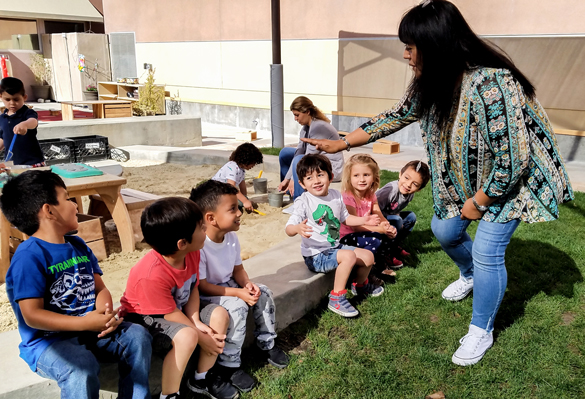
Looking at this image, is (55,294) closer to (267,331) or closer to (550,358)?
(267,331)

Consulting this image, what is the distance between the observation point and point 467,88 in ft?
7.95

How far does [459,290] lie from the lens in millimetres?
3420

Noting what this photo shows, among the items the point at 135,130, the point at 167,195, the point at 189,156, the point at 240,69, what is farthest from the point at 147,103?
the point at 167,195

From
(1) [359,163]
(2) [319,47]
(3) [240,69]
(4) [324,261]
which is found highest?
(2) [319,47]

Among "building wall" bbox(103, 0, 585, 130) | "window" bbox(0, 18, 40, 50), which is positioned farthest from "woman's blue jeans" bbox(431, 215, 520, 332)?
"window" bbox(0, 18, 40, 50)

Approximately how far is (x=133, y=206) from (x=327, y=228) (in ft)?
7.37

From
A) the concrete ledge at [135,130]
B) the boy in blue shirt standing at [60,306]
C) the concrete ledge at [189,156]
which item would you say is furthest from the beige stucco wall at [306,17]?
the boy in blue shirt standing at [60,306]

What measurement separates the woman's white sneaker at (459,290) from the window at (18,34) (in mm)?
24174

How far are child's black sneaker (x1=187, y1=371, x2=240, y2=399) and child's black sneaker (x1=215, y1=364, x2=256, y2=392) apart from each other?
4 cm

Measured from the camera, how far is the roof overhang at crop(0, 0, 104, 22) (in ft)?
66.6

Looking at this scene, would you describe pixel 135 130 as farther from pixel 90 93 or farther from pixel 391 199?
pixel 90 93

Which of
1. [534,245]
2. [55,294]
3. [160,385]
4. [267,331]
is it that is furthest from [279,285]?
[534,245]

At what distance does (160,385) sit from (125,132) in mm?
7878

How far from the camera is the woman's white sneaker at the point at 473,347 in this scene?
273 centimetres
